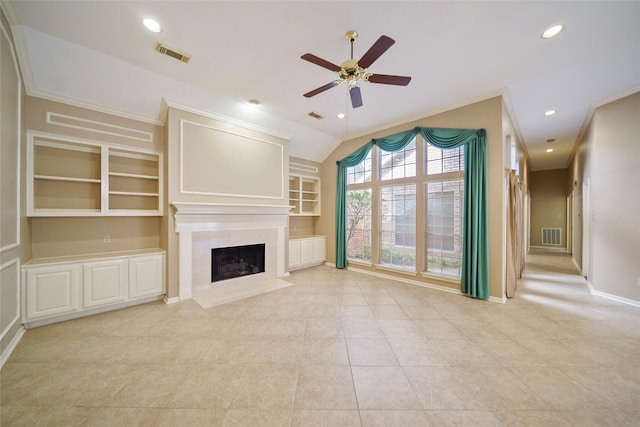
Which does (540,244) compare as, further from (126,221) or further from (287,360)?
(126,221)

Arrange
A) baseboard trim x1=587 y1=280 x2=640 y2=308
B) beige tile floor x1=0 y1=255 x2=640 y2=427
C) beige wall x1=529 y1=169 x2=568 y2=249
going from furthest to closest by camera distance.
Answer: beige wall x1=529 y1=169 x2=568 y2=249, baseboard trim x1=587 y1=280 x2=640 y2=308, beige tile floor x1=0 y1=255 x2=640 y2=427

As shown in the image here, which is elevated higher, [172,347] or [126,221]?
[126,221]

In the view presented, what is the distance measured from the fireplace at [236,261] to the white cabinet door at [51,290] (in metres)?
1.68

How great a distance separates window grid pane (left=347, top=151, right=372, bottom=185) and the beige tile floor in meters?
3.10

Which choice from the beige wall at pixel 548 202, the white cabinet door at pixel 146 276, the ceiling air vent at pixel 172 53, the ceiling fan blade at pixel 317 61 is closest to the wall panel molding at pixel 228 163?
the ceiling air vent at pixel 172 53

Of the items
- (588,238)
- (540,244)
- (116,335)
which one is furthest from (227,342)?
(540,244)

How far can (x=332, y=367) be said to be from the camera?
2.08 metres

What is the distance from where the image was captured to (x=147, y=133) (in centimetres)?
371

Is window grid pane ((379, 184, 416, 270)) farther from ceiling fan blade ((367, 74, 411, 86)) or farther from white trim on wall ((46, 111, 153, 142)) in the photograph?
white trim on wall ((46, 111, 153, 142))

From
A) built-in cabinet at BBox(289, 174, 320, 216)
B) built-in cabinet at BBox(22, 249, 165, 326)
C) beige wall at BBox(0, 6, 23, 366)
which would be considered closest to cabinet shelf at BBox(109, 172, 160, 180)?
beige wall at BBox(0, 6, 23, 366)

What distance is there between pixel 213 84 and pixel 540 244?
1235cm

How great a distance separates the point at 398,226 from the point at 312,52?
3.58 meters

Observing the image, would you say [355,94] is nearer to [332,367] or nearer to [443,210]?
[443,210]

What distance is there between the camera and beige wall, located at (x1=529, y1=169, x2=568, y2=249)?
8.75m
